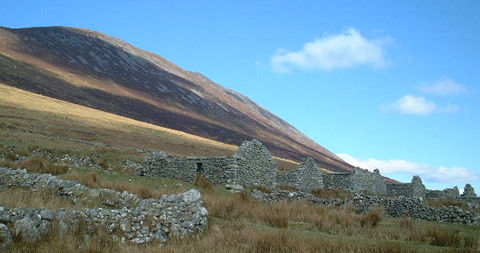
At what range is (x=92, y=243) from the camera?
8414 millimetres

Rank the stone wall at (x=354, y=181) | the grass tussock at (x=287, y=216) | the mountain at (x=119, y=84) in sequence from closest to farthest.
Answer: the grass tussock at (x=287, y=216) < the stone wall at (x=354, y=181) < the mountain at (x=119, y=84)

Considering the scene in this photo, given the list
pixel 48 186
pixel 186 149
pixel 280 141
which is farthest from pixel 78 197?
pixel 280 141

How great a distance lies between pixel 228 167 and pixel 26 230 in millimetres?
16388

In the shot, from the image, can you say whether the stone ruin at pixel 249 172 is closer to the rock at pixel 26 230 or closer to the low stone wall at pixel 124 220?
the low stone wall at pixel 124 220

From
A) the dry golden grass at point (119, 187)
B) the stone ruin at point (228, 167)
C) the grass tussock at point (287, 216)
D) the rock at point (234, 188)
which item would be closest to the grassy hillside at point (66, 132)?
the stone ruin at point (228, 167)

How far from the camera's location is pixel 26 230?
8.45 m

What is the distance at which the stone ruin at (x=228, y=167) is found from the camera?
2448 cm

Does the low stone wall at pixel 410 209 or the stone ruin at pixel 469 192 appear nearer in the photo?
the low stone wall at pixel 410 209

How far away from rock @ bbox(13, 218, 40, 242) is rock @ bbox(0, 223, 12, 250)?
0.77 feet

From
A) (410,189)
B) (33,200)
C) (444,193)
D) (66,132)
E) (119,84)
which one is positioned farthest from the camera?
(119,84)

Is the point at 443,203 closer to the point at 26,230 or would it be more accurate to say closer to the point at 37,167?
the point at 37,167

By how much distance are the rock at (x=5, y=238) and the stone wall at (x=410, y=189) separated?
3863 centimetres

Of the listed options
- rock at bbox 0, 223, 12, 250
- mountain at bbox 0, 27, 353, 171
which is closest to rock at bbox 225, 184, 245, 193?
rock at bbox 0, 223, 12, 250

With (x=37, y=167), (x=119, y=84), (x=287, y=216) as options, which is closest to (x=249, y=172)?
(x=287, y=216)
